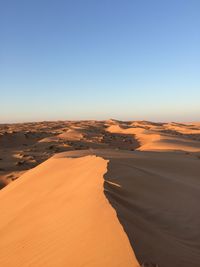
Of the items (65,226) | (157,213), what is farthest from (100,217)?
(157,213)

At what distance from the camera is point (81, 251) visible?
12.7 ft

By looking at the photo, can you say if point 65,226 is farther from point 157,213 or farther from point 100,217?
point 157,213

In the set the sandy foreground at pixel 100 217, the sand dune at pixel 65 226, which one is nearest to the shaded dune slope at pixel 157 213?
the sandy foreground at pixel 100 217

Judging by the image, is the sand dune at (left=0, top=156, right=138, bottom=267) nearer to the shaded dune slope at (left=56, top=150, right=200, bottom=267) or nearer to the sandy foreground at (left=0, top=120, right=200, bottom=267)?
the sandy foreground at (left=0, top=120, right=200, bottom=267)

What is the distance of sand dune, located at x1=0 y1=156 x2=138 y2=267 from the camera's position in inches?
148

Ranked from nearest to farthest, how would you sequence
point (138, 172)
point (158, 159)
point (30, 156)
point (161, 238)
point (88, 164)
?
point (161, 238)
point (138, 172)
point (88, 164)
point (158, 159)
point (30, 156)

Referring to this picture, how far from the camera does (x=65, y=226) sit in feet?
15.9

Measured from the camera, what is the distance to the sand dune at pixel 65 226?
3.76m

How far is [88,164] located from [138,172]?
152 cm

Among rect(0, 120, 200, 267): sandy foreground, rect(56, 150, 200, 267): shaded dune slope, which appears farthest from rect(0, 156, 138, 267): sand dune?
rect(56, 150, 200, 267): shaded dune slope

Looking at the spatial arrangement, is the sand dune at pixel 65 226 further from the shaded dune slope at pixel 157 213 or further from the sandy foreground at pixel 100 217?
the shaded dune slope at pixel 157 213

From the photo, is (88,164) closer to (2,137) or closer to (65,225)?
(65,225)

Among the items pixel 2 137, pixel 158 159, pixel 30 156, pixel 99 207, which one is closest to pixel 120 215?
pixel 99 207

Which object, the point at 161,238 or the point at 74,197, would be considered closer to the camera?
the point at 161,238
